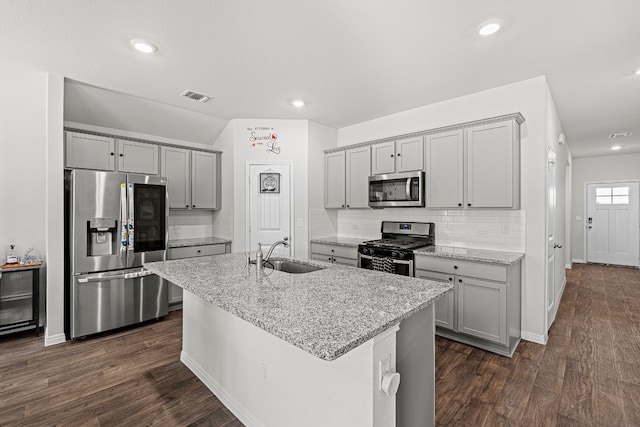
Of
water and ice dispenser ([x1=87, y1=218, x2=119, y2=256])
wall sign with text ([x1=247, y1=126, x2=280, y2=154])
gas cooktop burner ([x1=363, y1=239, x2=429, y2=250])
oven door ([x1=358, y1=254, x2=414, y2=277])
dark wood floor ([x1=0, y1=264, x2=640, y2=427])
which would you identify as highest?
wall sign with text ([x1=247, y1=126, x2=280, y2=154])

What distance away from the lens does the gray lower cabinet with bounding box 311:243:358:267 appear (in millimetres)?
3996

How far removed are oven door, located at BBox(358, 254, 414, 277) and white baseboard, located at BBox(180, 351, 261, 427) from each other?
2047mm

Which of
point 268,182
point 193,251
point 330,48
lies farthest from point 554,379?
point 193,251

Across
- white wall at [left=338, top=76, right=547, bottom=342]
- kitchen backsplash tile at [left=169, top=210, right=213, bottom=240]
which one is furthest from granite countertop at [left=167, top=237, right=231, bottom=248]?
white wall at [left=338, top=76, right=547, bottom=342]

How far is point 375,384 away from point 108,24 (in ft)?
9.50

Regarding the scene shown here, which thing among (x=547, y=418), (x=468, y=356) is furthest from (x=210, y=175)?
(x=547, y=418)

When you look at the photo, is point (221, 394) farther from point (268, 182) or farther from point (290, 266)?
point (268, 182)

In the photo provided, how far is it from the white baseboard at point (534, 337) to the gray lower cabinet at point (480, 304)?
0.37ft

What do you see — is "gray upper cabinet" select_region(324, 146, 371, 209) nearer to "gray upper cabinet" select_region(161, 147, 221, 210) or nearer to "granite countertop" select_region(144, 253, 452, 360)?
"gray upper cabinet" select_region(161, 147, 221, 210)

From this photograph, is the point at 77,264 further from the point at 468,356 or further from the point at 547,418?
the point at 547,418

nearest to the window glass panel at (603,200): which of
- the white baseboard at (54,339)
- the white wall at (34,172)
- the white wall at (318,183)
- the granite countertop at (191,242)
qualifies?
the white wall at (318,183)

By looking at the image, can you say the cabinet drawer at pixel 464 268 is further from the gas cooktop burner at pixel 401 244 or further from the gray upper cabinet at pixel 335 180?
the gray upper cabinet at pixel 335 180

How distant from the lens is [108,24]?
223 cm

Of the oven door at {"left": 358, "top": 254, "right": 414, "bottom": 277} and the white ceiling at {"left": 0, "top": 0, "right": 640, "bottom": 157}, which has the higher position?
the white ceiling at {"left": 0, "top": 0, "right": 640, "bottom": 157}
